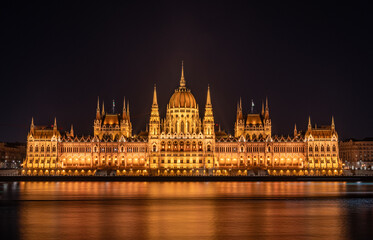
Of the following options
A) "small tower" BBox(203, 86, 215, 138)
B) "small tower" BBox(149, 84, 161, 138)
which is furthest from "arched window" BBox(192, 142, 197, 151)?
"small tower" BBox(149, 84, 161, 138)

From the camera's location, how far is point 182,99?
17700 centimetres

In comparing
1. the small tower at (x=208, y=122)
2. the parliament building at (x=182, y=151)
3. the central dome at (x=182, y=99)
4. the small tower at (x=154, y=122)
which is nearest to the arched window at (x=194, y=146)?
the parliament building at (x=182, y=151)

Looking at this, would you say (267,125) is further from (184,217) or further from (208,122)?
(184,217)

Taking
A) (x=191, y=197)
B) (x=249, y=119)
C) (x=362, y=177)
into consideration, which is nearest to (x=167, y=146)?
(x=249, y=119)

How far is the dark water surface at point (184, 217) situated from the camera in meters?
43.3

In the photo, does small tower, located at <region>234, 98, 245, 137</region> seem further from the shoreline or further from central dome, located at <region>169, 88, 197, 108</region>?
the shoreline

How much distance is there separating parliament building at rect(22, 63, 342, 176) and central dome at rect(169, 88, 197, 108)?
0.32 metres

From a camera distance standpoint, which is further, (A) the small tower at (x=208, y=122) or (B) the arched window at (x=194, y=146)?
(A) the small tower at (x=208, y=122)

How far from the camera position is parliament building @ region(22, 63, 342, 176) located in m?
164

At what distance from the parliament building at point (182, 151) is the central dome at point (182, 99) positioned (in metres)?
0.32

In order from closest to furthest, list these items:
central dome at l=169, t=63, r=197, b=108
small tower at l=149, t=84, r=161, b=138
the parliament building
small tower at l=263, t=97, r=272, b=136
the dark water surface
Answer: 1. the dark water surface
2. the parliament building
3. small tower at l=149, t=84, r=161, b=138
4. central dome at l=169, t=63, r=197, b=108
5. small tower at l=263, t=97, r=272, b=136

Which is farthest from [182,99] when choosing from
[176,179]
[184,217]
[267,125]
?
[184,217]

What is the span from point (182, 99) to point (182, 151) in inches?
707

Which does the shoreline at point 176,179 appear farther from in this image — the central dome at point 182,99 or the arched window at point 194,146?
the central dome at point 182,99
